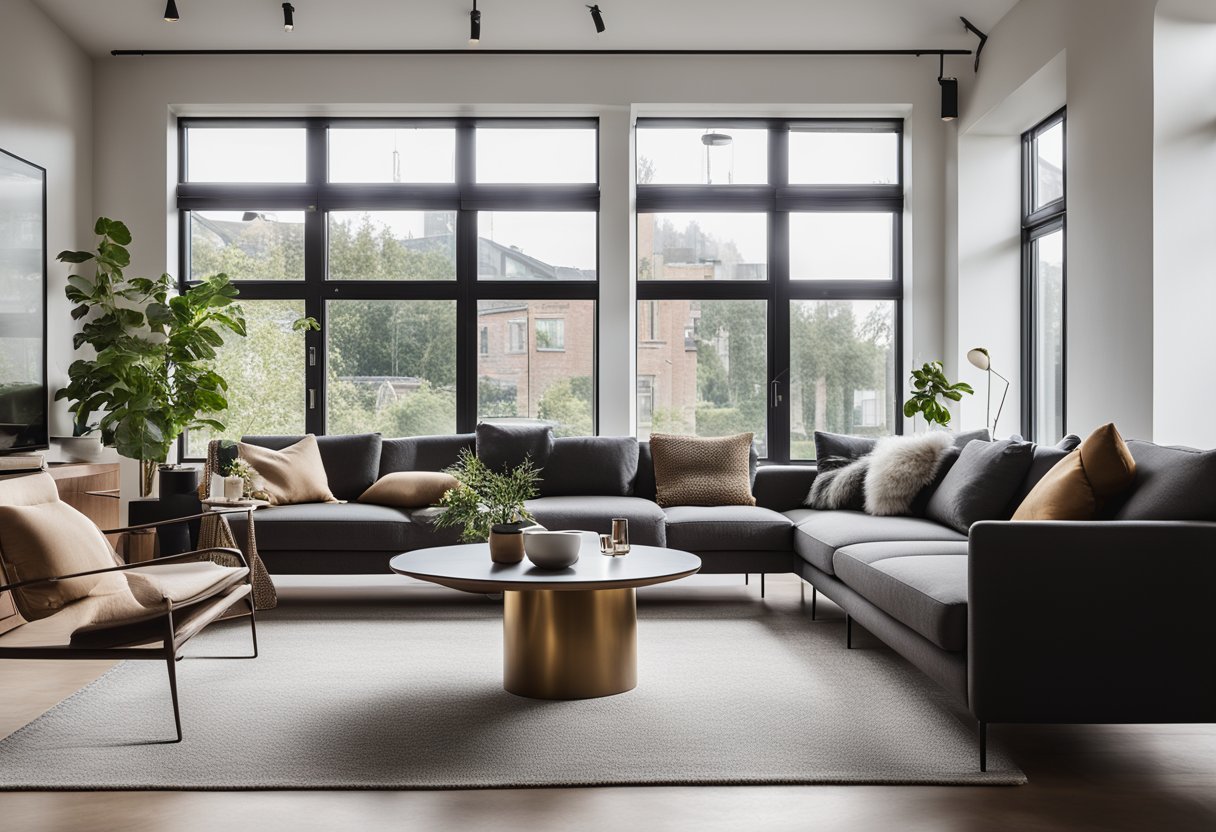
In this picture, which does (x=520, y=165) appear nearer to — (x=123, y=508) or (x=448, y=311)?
(x=448, y=311)

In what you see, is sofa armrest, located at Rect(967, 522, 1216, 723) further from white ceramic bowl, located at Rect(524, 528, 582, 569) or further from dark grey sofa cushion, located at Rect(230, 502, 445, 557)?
dark grey sofa cushion, located at Rect(230, 502, 445, 557)

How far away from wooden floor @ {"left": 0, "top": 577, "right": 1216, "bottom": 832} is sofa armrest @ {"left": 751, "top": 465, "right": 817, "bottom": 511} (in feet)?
9.12

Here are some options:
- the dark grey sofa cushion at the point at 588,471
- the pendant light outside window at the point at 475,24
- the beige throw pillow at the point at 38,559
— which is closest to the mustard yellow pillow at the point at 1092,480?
the dark grey sofa cushion at the point at 588,471

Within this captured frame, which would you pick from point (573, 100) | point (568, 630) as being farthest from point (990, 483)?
point (573, 100)

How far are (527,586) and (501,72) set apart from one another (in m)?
4.30

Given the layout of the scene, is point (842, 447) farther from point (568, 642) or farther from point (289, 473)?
point (289, 473)

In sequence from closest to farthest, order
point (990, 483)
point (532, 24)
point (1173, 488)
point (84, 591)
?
point (1173, 488), point (84, 591), point (990, 483), point (532, 24)

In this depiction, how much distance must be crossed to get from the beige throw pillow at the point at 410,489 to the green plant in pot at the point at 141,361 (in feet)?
3.76

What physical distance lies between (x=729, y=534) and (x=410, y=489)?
1735mm

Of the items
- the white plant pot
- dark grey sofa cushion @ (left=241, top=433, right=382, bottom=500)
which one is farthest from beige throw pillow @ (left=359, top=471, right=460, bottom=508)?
the white plant pot

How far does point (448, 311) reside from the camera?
662 cm

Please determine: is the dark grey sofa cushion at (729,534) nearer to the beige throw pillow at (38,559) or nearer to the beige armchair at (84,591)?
the beige armchair at (84,591)

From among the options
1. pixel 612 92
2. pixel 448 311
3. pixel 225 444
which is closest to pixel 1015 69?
pixel 612 92

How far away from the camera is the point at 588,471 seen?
5.66m
